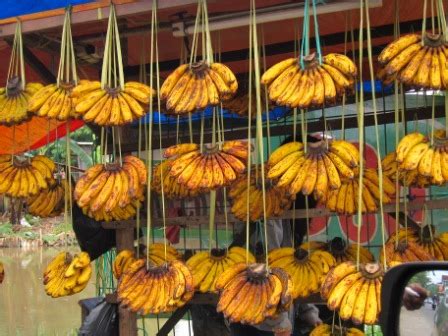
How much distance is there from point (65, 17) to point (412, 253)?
1.54 meters

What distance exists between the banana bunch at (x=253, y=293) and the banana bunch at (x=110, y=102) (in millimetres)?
641

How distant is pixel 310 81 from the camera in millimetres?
1947

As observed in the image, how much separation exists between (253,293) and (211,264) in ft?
1.31

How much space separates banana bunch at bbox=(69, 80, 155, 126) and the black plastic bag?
3.22 ft

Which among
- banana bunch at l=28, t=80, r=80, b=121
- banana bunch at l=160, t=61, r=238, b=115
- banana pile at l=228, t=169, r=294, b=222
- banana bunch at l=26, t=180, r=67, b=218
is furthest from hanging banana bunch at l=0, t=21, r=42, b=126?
banana pile at l=228, t=169, r=294, b=222

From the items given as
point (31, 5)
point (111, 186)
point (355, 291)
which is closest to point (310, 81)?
point (355, 291)

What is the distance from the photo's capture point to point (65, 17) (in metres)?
2.38

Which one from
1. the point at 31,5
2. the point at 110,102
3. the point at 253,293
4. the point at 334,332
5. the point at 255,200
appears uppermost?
the point at 31,5

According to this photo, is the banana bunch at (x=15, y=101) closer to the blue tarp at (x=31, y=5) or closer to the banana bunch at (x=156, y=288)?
the blue tarp at (x=31, y=5)

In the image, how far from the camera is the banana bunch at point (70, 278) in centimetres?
246

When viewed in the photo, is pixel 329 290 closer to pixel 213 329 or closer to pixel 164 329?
pixel 164 329

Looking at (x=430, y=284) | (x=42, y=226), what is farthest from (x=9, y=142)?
(x=42, y=226)

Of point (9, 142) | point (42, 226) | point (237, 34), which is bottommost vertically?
point (42, 226)

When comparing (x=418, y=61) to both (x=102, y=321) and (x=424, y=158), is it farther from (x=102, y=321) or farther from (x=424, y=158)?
(x=102, y=321)
